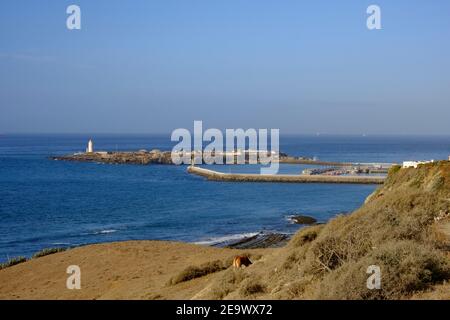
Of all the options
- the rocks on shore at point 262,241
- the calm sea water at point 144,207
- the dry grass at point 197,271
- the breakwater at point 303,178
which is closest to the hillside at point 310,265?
the dry grass at point 197,271

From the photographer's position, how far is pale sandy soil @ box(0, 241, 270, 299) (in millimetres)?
14914

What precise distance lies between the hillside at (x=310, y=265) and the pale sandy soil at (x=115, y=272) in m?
0.04

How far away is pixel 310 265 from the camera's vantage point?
33.3 feet

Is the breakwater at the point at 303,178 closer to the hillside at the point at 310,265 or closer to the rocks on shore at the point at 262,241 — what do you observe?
the rocks on shore at the point at 262,241

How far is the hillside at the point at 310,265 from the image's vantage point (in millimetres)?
8547

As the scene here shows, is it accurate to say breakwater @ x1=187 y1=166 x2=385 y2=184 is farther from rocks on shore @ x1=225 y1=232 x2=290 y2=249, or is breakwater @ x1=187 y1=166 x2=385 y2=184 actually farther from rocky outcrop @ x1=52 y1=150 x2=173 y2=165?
rocks on shore @ x1=225 y1=232 x2=290 y2=249

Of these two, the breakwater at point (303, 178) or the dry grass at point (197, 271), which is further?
the breakwater at point (303, 178)

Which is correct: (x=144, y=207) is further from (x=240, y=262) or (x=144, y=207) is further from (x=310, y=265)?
(x=310, y=265)

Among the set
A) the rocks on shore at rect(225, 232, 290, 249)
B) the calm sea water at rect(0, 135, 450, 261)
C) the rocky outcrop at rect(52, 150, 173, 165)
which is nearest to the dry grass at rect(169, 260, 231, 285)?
the rocks on shore at rect(225, 232, 290, 249)

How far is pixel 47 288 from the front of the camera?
17.4 meters

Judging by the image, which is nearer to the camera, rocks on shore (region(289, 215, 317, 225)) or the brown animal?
the brown animal

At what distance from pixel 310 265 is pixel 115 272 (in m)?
10.6

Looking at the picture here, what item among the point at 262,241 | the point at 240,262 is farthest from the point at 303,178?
the point at 240,262

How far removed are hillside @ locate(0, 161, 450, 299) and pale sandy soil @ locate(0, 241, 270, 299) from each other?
0.04m
